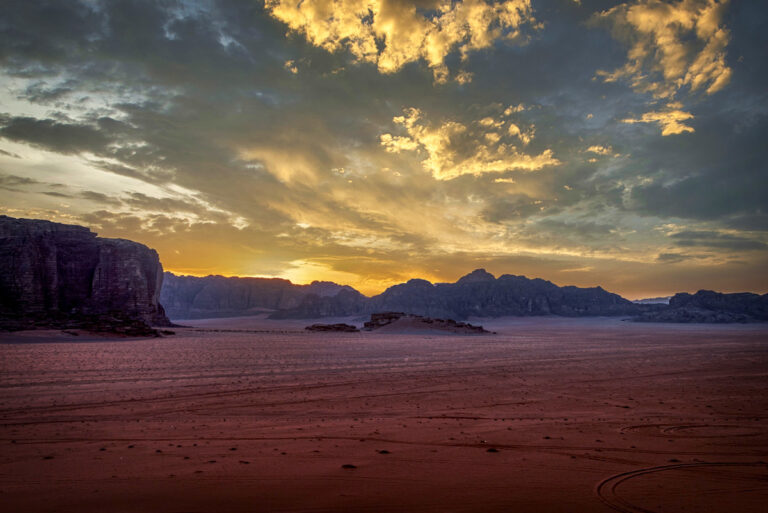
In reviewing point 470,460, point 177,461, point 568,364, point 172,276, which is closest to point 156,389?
point 177,461

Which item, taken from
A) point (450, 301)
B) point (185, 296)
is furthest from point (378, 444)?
point (185, 296)

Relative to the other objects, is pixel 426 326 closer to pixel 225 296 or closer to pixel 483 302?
pixel 483 302

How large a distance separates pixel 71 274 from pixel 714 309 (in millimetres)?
138105

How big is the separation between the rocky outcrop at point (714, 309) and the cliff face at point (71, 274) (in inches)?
4277

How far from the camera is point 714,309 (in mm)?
93688

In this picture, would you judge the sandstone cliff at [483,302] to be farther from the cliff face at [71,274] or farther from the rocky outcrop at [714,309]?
the cliff face at [71,274]

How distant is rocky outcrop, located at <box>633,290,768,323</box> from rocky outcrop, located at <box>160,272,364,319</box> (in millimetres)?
90430

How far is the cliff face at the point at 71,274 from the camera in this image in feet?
150

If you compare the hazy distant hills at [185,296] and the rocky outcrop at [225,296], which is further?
the rocky outcrop at [225,296]

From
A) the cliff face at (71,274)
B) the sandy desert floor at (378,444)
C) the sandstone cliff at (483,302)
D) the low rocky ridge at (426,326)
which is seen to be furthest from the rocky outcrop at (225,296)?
the sandy desert floor at (378,444)

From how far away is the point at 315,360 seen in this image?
19.3 meters

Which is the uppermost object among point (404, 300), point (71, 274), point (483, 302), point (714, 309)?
point (71, 274)

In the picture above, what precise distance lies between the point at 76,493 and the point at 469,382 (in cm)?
1091

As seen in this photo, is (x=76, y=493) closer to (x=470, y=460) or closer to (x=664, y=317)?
(x=470, y=460)
